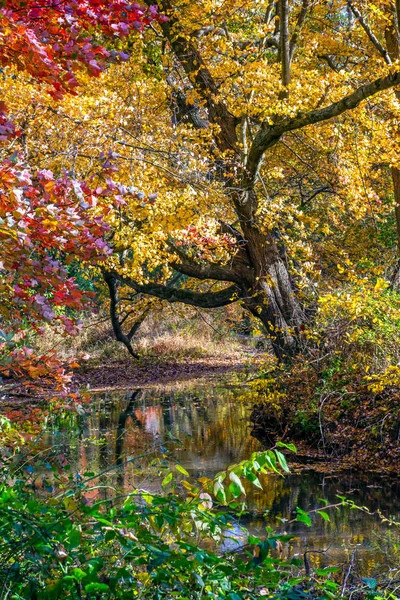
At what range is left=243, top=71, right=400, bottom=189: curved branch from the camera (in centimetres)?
920

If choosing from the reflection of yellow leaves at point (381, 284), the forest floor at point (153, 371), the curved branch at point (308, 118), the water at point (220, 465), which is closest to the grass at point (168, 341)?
the forest floor at point (153, 371)

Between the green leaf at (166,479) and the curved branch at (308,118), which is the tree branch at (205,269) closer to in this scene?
the curved branch at (308,118)

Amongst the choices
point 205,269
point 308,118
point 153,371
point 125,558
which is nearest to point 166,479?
point 125,558

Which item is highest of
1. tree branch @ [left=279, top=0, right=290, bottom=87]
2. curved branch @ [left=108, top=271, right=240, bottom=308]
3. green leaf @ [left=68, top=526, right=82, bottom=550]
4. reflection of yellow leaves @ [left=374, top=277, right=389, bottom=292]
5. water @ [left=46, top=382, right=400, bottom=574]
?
tree branch @ [left=279, top=0, right=290, bottom=87]

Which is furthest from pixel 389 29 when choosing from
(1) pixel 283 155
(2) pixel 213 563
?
(2) pixel 213 563

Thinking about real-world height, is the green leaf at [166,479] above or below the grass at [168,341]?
below

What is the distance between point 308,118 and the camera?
33.6 ft

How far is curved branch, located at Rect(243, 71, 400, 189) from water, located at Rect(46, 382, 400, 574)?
146 inches

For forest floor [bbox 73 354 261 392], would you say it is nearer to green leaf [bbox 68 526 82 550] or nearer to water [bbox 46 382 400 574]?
water [bbox 46 382 400 574]

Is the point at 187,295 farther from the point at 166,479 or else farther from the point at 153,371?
the point at 166,479

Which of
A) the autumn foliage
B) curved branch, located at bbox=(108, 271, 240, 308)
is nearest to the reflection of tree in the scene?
curved branch, located at bbox=(108, 271, 240, 308)

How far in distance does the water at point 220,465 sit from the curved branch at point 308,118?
3716 millimetres

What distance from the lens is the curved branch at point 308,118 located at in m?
9.20

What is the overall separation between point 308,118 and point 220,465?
4.74 metres
